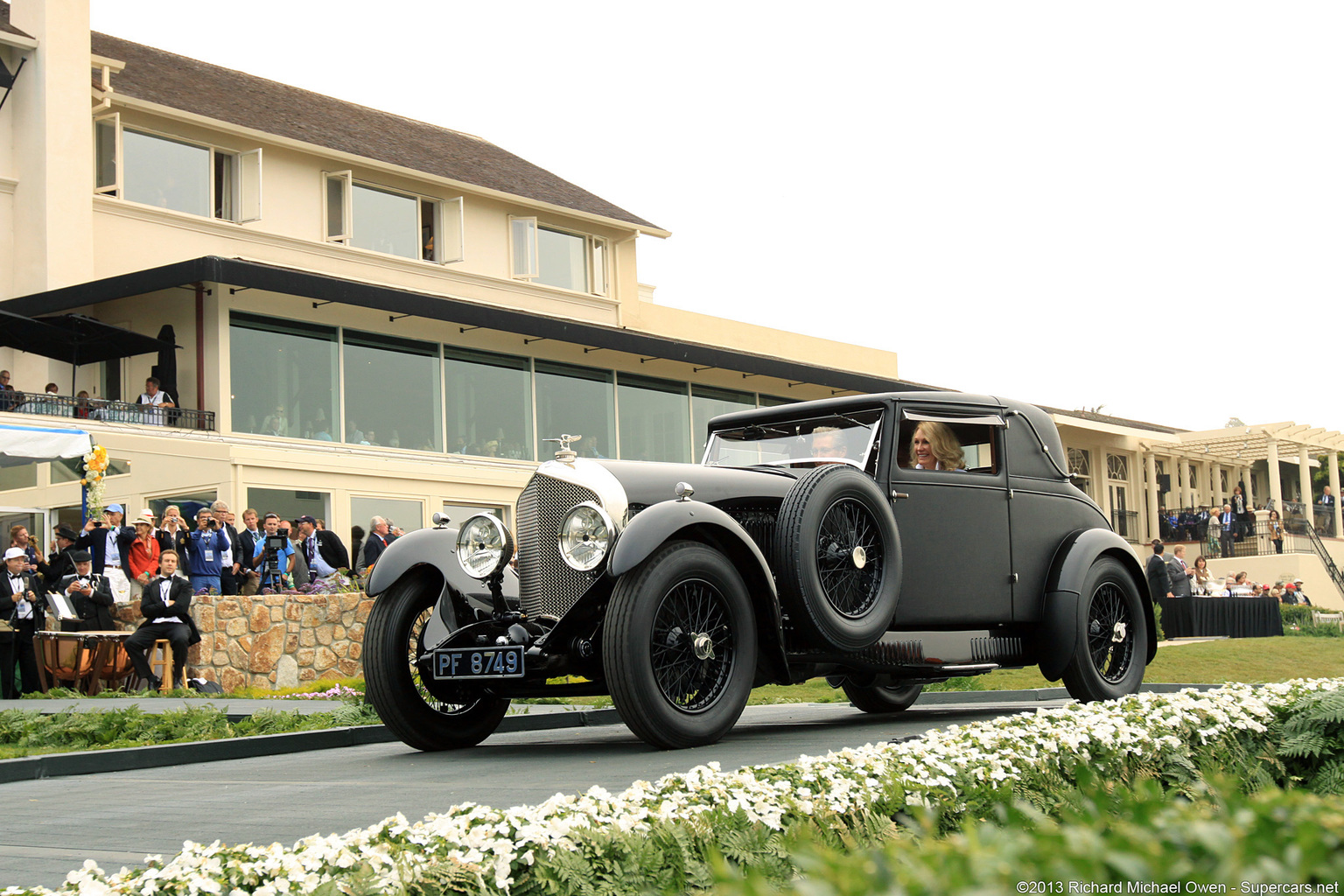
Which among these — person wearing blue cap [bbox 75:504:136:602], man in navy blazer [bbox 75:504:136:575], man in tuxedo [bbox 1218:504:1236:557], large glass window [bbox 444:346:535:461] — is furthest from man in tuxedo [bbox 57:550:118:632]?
man in tuxedo [bbox 1218:504:1236:557]

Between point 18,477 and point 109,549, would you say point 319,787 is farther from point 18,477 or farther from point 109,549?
point 18,477

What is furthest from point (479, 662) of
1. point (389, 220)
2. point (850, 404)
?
point (389, 220)

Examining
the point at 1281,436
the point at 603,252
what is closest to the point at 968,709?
the point at 603,252

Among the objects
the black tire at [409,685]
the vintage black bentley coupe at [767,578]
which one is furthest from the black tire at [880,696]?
the black tire at [409,685]

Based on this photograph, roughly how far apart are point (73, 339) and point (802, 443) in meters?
15.2

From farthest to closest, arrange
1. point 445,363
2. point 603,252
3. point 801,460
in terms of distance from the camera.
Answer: point 603,252
point 445,363
point 801,460

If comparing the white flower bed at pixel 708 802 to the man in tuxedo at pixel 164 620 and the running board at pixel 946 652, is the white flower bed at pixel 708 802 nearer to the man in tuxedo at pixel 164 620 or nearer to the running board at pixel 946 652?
the running board at pixel 946 652

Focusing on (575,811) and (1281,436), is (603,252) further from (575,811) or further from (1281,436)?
(575,811)

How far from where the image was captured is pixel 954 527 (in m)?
8.37

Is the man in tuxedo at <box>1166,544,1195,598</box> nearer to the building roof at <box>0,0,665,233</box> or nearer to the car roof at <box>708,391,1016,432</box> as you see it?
the car roof at <box>708,391,1016,432</box>

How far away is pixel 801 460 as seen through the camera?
8680mm

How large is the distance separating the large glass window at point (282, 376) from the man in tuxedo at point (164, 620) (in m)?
8.04

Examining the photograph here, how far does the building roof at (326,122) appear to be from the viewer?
82.5ft

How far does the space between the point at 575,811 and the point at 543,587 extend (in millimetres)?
3711
